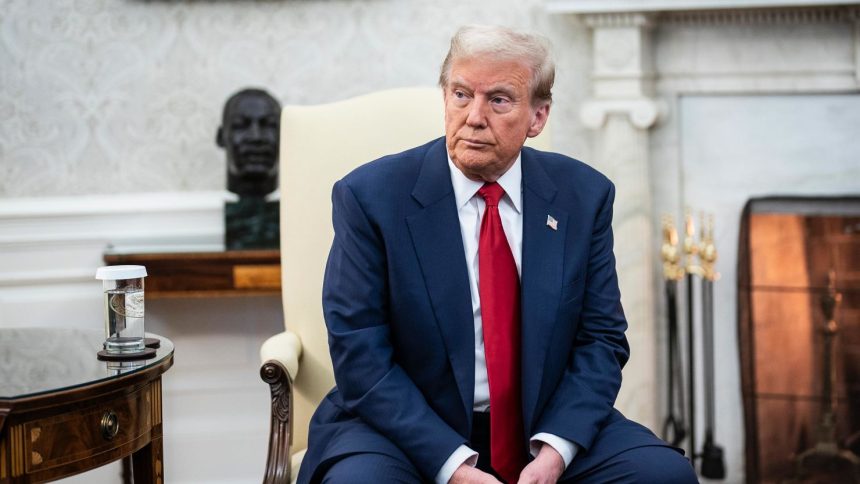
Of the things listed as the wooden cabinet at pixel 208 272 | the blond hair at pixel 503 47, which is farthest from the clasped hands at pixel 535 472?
the wooden cabinet at pixel 208 272

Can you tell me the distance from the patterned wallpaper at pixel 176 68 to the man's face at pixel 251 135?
324mm

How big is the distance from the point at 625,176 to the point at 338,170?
3.90ft

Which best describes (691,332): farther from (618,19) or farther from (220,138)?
(220,138)

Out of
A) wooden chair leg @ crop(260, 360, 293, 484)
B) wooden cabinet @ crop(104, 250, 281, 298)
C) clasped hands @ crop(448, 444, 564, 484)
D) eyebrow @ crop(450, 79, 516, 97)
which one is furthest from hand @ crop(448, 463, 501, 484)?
wooden cabinet @ crop(104, 250, 281, 298)

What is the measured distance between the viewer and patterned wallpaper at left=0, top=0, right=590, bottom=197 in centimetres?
327

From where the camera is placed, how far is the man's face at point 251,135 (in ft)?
9.82

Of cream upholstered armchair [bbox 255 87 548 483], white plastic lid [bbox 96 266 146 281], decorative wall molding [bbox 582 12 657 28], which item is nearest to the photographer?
white plastic lid [bbox 96 266 146 281]

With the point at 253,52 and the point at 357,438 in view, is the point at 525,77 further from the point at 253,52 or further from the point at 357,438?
the point at 253,52

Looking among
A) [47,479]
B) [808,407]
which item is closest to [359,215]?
[47,479]

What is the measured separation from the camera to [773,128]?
3.30 metres

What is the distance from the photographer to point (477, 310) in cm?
191

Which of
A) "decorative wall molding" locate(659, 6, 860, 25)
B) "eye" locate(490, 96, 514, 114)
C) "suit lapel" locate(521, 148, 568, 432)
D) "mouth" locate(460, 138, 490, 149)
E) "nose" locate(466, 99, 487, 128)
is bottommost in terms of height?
"suit lapel" locate(521, 148, 568, 432)

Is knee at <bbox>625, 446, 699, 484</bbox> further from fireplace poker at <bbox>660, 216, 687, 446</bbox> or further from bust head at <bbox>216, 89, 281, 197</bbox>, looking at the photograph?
bust head at <bbox>216, 89, 281, 197</bbox>

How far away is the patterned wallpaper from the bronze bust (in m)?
0.30
